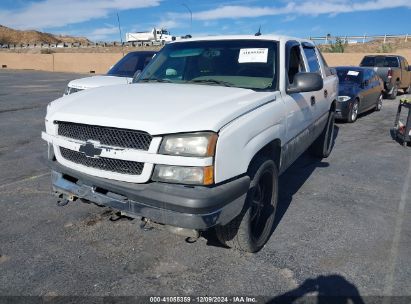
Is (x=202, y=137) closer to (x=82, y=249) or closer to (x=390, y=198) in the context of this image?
(x=82, y=249)

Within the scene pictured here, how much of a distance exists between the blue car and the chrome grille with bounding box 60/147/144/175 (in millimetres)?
8119

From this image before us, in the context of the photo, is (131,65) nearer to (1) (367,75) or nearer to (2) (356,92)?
(2) (356,92)

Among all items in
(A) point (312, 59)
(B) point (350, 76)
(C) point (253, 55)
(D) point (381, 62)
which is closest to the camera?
(C) point (253, 55)

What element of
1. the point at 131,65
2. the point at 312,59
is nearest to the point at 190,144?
the point at 312,59

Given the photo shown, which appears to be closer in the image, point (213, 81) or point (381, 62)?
point (213, 81)

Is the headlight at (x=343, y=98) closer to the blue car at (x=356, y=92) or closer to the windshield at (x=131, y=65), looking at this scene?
the blue car at (x=356, y=92)

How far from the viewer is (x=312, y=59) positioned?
17.6 feet

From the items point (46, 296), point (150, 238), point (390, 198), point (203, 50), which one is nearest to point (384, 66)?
point (390, 198)

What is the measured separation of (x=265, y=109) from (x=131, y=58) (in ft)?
22.3

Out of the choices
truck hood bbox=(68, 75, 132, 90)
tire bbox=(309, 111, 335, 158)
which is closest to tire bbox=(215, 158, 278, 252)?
tire bbox=(309, 111, 335, 158)

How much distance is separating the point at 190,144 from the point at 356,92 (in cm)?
863

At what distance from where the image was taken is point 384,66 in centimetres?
1606

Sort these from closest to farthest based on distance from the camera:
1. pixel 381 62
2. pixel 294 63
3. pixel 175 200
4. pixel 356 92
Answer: pixel 175 200 < pixel 294 63 < pixel 356 92 < pixel 381 62

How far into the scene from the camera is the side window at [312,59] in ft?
16.8
